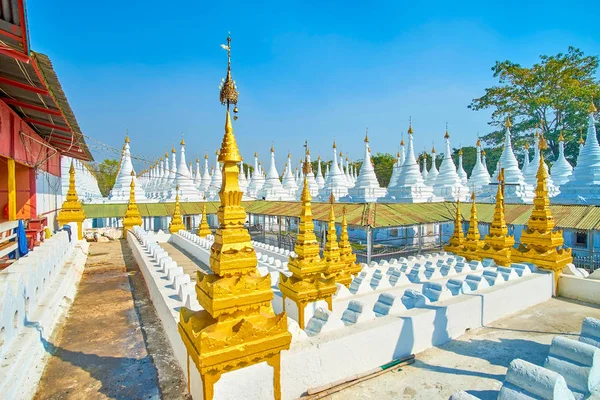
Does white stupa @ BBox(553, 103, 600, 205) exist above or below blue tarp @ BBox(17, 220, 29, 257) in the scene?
above

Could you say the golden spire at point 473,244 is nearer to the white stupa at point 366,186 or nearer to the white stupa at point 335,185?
the white stupa at point 366,186

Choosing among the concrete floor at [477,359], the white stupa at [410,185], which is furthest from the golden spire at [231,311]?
the white stupa at [410,185]

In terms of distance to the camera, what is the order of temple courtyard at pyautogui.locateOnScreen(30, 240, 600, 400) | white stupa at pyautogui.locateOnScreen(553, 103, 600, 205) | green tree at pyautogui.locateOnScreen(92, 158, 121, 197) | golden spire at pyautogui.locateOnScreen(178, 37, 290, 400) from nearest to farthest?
golden spire at pyautogui.locateOnScreen(178, 37, 290, 400)
temple courtyard at pyautogui.locateOnScreen(30, 240, 600, 400)
white stupa at pyautogui.locateOnScreen(553, 103, 600, 205)
green tree at pyautogui.locateOnScreen(92, 158, 121, 197)

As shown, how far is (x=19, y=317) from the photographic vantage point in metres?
4.68

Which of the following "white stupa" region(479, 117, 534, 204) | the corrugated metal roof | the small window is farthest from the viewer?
"white stupa" region(479, 117, 534, 204)

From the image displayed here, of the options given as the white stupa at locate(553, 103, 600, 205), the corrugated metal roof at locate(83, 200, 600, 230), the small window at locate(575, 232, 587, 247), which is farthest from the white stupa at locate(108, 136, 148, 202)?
the white stupa at locate(553, 103, 600, 205)

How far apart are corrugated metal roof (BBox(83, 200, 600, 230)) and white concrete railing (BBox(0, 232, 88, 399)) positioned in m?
11.2

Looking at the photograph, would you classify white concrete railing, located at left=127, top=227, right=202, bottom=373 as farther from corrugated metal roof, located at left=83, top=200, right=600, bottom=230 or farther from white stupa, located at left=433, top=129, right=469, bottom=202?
white stupa, located at left=433, top=129, right=469, bottom=202

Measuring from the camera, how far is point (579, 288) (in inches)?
315

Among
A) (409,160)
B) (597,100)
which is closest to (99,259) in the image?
(409,160)

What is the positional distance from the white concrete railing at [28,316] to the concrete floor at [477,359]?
340 cm

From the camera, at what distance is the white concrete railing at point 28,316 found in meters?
3.82

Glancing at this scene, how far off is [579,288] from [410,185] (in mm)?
19124

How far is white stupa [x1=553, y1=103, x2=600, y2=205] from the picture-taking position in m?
21.7
